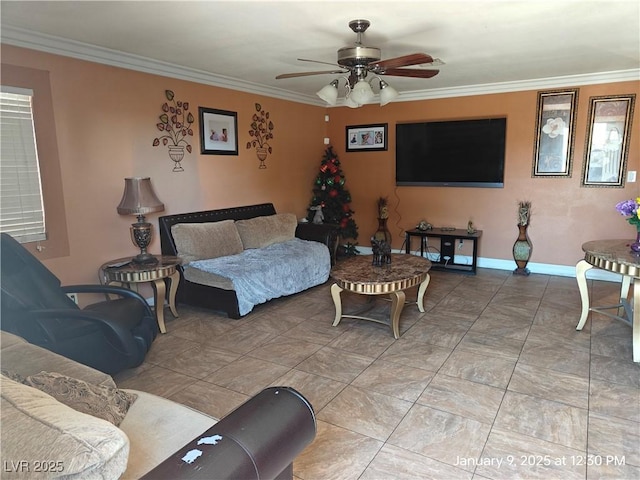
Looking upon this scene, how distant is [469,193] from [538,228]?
985 millimetres

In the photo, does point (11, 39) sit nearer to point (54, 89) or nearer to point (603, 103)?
point (54, 89)

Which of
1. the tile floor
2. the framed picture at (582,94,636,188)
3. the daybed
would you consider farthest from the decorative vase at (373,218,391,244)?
the framed picture at (582,94,636,188)

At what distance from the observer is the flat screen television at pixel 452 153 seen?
5457mm

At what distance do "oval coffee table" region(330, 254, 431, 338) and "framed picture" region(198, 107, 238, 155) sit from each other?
212cm

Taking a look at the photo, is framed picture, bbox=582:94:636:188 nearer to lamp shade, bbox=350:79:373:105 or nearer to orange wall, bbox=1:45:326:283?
lamp shade, bbox=350:79:373:105

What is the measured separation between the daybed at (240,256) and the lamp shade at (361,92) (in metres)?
1.89

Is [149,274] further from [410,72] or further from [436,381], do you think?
[410,72]

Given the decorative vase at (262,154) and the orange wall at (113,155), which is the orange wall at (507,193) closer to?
the decorative vase at (262,154)

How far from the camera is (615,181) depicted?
16.0 feet

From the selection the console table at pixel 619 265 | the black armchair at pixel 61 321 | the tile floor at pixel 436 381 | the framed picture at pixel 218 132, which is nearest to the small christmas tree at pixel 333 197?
the framed picture at pixel 218 132

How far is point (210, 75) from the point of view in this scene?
459 cm

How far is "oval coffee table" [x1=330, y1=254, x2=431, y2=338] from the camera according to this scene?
3.35m

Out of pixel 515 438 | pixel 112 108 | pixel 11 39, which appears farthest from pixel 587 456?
pixel 11 39

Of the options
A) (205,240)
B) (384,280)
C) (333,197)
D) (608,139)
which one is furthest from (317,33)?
(608,139)
